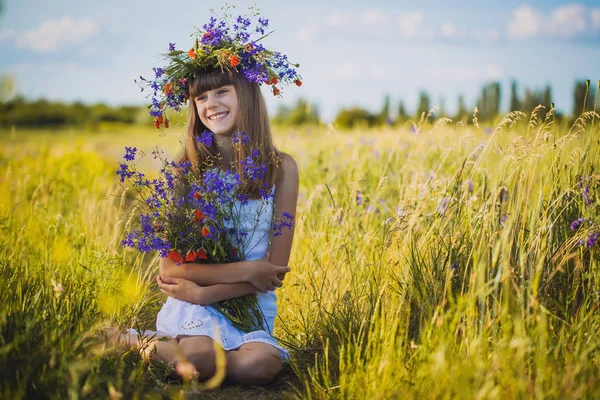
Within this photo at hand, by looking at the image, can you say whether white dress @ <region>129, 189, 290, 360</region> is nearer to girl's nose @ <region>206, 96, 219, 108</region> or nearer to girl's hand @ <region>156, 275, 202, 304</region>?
girl's hand @ <region>156, 275, 202, 304</region>

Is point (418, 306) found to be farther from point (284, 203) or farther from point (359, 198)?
point (359, 198)

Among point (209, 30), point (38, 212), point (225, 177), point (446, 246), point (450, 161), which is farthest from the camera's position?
point (450, 161)

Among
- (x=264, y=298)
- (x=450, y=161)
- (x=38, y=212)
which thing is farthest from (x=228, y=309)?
(x=450, y=161)

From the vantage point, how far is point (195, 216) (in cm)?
242

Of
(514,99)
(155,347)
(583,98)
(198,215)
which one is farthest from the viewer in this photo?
(514,99)

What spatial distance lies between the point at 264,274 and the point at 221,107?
95cm

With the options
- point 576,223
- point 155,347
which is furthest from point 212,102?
point 576,223

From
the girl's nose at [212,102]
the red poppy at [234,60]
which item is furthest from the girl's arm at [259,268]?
the red poppy at [234,60]

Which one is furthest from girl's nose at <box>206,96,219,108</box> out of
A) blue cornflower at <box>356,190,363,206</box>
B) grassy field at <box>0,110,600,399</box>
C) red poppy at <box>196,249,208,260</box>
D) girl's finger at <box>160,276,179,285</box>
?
blue cornflower at <box>356,190,363,206</box>

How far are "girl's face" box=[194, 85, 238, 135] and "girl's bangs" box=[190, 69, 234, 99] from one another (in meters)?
0.02

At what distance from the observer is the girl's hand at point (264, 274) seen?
2658 mm

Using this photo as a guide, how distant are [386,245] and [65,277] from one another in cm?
A: 176

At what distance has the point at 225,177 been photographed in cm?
241

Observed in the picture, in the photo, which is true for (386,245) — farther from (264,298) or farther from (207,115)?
(207,115)
